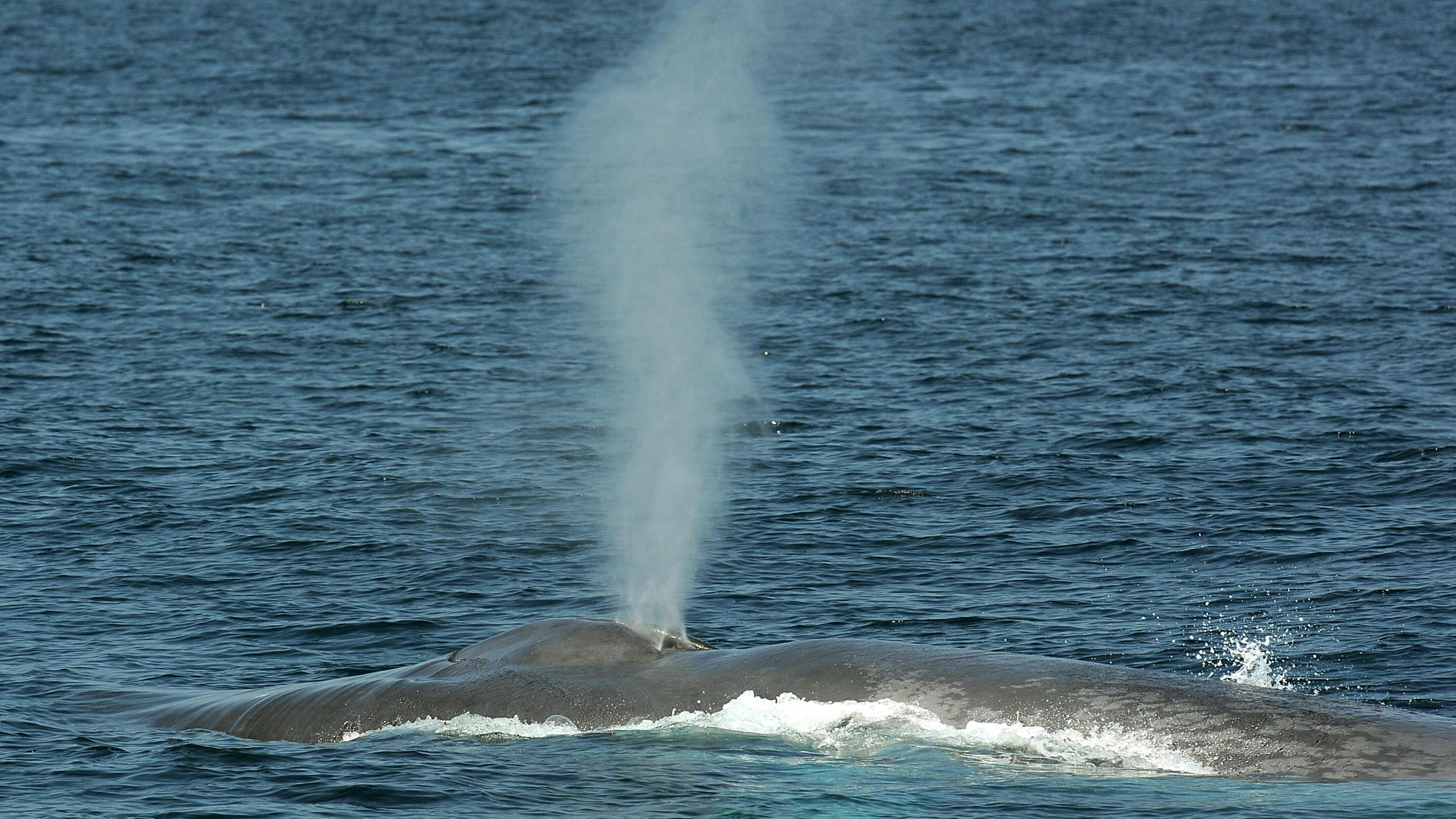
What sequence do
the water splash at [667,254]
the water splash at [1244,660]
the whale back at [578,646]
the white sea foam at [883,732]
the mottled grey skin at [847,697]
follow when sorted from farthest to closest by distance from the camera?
the water splash at [667,254] < the water splash at [1244,660] < the whale back at [578,646] < the white sea foam at [883,732] < the mottled grey skin at [847,697]

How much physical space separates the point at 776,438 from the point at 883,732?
20870 mm

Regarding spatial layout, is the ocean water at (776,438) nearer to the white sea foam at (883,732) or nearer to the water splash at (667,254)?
the white sea foam at (883,732)

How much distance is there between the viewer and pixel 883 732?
20.2m

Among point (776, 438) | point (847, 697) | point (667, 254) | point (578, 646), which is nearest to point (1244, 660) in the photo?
point (847, 697)

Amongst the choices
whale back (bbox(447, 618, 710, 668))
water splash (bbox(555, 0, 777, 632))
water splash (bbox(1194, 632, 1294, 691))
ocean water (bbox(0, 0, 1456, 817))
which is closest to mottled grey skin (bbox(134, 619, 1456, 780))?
whale back (bbox(447, 618, 710, 668))

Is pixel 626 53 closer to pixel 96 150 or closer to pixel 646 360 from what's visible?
pixel 96 150

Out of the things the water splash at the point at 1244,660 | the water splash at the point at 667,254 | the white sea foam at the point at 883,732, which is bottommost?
the water splash at the point at 667,254

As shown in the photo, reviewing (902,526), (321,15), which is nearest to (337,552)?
(902,526)

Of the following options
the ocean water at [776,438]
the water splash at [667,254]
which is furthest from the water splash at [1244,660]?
the water splash at [667,254]

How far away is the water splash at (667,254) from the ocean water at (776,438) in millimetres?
915

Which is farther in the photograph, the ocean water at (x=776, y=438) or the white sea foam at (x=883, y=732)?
the ocean water at (x=776, y=438)

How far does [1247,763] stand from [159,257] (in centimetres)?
4698

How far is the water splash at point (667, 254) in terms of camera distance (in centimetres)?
3438

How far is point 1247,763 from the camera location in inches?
741
